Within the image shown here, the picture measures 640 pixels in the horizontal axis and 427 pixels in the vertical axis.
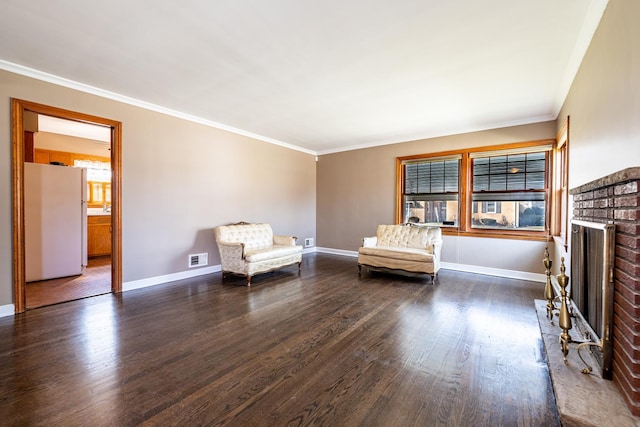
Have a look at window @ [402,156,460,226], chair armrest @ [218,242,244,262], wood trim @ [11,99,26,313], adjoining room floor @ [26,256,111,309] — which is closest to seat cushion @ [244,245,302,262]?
chair armrest @ [218,242,244,262]

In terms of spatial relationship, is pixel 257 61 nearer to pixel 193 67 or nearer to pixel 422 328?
pixel 193 67

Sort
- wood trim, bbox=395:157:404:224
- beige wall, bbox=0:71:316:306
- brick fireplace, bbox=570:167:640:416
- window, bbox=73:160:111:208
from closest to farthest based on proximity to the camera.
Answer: brick fireplace, bbox=570:167:640:416 → beige wall, bbox=0:71:316:306 → wood trim, bbox=395:157:404:224 → window, bbox=73:160:111:208

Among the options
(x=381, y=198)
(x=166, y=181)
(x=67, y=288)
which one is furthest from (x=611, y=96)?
(x=67, y=288)

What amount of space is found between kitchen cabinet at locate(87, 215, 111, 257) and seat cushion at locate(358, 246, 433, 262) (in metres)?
5.77

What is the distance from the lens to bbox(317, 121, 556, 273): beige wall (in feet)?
15.2

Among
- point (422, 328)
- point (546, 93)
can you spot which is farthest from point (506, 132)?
point (422, 328)

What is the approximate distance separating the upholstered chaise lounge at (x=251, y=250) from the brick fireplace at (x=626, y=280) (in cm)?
383

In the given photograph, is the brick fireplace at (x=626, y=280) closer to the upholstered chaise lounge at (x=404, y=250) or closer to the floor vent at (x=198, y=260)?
the upholstered chaise lounge at (x=404, y=250)

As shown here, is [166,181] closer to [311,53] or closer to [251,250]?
[251,250]

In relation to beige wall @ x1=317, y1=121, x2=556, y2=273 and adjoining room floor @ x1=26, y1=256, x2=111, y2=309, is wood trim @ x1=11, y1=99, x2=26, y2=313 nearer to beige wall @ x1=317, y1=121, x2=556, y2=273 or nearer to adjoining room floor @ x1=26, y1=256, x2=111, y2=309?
adjoining room floor @ x1=26, y1=256, x2=111, y2=309

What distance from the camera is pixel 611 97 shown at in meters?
1.90

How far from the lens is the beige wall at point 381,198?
4.64 metres

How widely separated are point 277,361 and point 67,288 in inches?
150

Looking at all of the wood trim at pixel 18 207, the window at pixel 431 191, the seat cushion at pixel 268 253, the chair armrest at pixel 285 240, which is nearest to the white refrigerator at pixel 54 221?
the wood trim at pixel 18 207
